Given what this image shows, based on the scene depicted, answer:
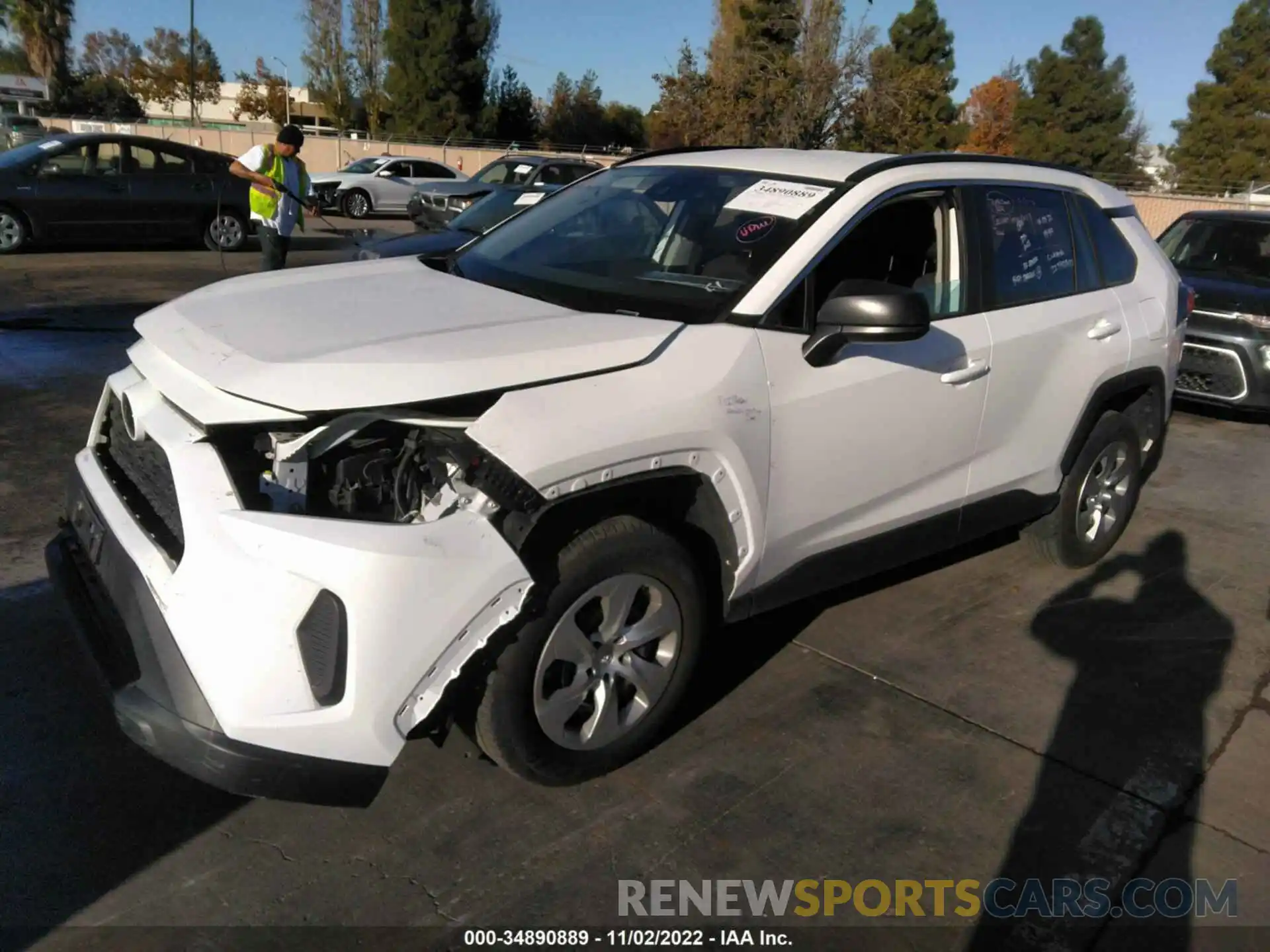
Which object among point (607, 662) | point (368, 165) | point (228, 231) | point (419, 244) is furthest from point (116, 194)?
point (607, 662)

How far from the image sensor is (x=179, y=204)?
13727 millimetres

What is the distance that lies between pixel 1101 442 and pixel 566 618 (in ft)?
10.2

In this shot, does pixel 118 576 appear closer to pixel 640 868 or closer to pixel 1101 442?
pixel 640 868

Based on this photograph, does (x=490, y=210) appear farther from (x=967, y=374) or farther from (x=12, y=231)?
(x=967, y=374)

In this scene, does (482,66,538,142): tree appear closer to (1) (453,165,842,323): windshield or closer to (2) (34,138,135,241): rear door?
(2) (34,138,135,241): rear door

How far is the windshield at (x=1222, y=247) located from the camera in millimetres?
8688

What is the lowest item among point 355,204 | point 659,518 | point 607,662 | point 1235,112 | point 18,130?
point 607,662

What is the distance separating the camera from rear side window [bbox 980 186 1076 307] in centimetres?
409

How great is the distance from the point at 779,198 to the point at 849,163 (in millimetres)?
391

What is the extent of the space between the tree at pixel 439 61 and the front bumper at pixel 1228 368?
134ft

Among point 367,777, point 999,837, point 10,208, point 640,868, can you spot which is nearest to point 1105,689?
point 999,837

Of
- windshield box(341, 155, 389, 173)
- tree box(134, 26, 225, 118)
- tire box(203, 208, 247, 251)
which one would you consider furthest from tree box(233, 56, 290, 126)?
tire box(203, 208, 247, 251)

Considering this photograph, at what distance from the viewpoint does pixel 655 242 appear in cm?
376

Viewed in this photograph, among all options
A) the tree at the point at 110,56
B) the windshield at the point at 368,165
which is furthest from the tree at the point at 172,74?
the windshield at the point at 368,165
